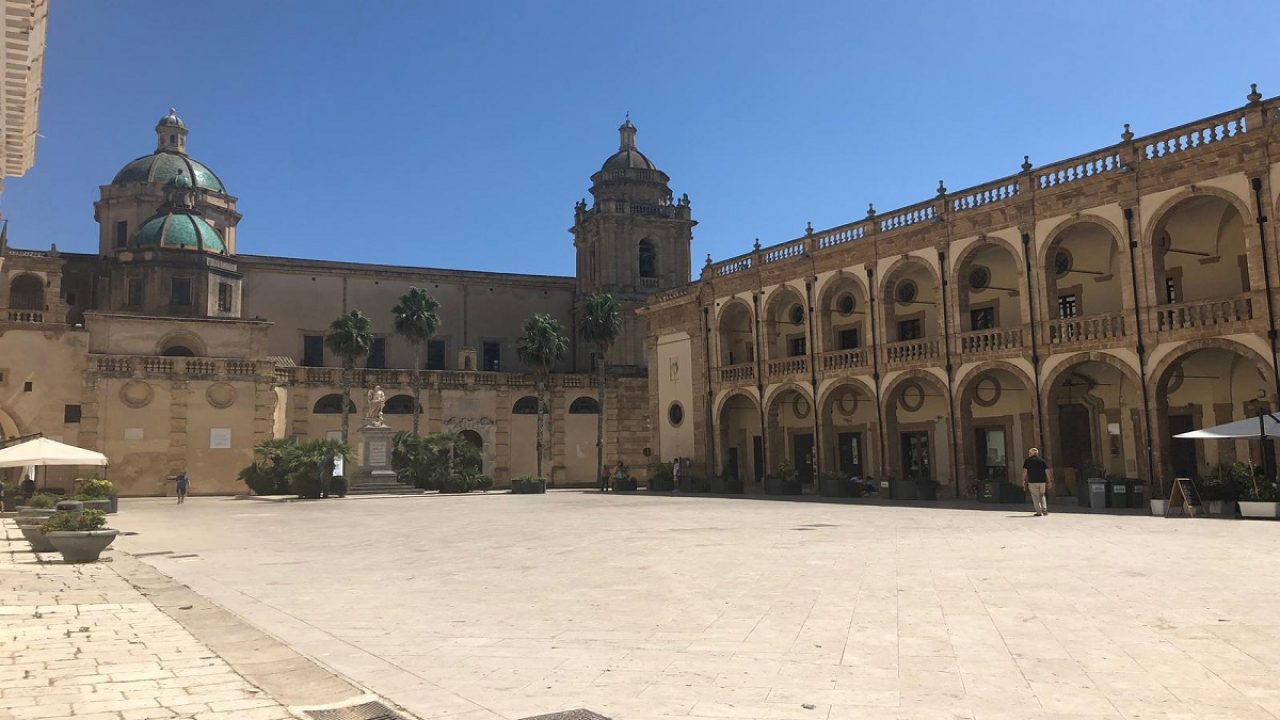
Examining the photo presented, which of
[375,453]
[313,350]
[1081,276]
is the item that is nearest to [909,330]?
[1081,276]

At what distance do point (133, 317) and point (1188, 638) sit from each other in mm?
51812

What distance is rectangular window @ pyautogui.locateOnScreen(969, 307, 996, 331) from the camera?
33656 mm

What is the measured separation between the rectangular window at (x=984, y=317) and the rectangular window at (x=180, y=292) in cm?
4270

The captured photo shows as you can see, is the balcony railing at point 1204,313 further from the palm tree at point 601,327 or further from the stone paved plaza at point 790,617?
the palm tree at point 601,327

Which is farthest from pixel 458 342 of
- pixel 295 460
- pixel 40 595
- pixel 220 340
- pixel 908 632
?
pixel 908 632

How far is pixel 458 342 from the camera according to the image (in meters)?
63.9

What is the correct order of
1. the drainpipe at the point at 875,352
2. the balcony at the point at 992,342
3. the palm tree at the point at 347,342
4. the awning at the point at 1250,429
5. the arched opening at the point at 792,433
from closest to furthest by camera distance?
the awning at the point at 1250,429 → the balcony at the point at 992,342 → the drainpipe at the point at 875,352 → the arched opening at the point at 792,433 → the palm tree at the point at 347,342

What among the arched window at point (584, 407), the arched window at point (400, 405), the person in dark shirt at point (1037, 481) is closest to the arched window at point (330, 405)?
the arched window at point (400, 405)

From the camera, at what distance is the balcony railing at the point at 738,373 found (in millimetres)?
40969

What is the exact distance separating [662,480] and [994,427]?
16078 millimetres

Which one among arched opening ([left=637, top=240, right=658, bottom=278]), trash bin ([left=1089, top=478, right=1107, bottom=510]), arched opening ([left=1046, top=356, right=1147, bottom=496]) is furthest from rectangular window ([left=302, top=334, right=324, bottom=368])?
trash bin ([left=1089, top=478, right=1107, bottom=510])

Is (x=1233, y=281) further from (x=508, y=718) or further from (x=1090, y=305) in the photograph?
(x=508, y=718)

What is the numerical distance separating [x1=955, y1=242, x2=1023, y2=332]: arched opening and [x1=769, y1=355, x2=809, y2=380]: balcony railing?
22.6 ft

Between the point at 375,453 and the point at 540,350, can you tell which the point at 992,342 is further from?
the point at 540,350
